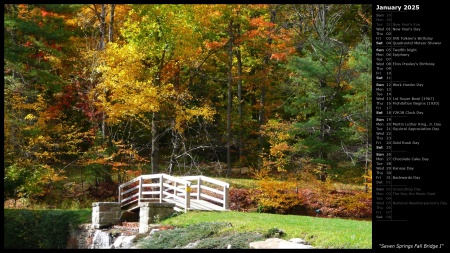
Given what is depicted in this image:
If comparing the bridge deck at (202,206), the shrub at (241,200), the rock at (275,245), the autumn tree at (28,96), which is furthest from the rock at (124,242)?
the shrub at (241,200)

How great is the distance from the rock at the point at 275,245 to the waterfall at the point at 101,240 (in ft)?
21.5

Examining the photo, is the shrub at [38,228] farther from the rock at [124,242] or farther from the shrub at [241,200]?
the shrub at [241,200]

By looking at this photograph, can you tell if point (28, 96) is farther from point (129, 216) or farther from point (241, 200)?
point (241, 200)

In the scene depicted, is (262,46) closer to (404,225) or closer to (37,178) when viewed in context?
(37,178)

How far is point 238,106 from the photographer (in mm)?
32500

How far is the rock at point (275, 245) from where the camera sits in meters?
11.0

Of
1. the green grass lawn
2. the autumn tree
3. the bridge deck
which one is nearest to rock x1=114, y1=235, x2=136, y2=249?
the green grass lawn

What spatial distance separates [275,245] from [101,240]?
26.3ft

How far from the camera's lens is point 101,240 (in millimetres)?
17531

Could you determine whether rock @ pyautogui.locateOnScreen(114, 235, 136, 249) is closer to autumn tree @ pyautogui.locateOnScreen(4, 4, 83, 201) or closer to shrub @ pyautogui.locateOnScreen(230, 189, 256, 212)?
autumn tree @ pyautogui.locateOnScreen(4, 4, 83, 201)

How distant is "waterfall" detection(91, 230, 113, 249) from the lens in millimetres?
16892

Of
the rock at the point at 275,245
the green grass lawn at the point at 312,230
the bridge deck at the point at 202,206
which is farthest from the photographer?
the bridge deck at the point at 202,206

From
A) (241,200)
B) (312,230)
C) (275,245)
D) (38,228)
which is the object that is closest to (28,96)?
(38,228)

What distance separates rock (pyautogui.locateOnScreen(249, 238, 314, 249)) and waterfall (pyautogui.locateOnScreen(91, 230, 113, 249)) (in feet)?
21.5
